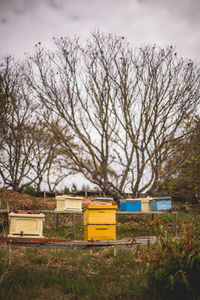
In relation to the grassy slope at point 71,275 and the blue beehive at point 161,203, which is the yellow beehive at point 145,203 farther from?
the grassy slope at point 71,275

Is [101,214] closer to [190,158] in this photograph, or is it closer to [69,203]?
[69,203]

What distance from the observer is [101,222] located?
633 cm

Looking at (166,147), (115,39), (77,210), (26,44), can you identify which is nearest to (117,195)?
(166,147)

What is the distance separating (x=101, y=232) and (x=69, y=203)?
2356 millimetres

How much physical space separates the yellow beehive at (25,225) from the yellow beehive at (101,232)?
57.0 inches

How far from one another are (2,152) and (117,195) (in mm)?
8150

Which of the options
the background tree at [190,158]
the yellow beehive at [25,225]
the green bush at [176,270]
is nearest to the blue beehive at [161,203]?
the background tree at [190,158]

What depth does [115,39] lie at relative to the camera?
1241 cm

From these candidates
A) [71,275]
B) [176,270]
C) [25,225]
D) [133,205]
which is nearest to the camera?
[176,270]

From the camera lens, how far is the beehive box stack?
6.29m

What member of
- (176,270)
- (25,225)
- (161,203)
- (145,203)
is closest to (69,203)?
(145,203)

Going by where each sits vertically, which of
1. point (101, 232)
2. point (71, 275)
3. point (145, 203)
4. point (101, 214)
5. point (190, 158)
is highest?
point (190, 158)

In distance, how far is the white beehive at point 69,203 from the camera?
330 inches

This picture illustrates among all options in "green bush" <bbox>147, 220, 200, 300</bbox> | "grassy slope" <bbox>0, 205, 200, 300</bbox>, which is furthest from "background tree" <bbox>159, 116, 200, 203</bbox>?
"green bush" <bbox>147, 220, 200, 300</bbox>
